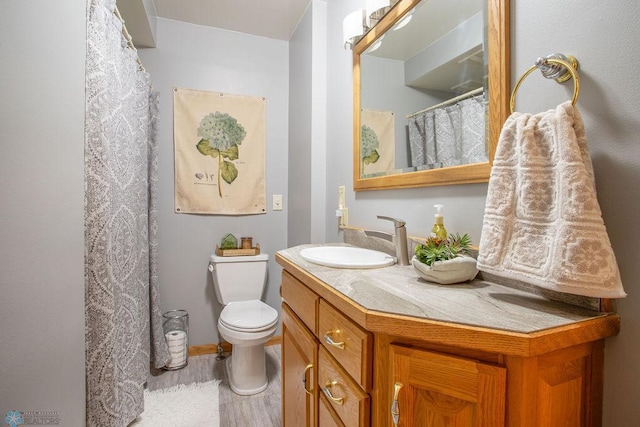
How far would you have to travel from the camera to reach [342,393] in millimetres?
795

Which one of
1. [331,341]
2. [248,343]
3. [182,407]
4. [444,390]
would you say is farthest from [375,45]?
[182,407]

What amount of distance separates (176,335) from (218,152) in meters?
1.37

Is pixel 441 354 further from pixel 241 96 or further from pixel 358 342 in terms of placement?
pixel 241 96

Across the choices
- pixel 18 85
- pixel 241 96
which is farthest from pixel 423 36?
pixel 241 96

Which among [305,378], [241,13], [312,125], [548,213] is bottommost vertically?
[305,378]

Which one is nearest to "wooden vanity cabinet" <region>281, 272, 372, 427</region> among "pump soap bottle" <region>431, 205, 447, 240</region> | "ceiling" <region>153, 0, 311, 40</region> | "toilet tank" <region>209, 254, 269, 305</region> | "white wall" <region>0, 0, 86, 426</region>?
"pump soap bottle" <region>431, 205, 447, 240</region>

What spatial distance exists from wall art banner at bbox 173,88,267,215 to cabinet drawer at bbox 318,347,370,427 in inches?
68.1

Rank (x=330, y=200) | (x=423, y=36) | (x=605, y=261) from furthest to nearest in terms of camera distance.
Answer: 1. (x=330, y=200)
2. (x=423, y=36)
3. (x=605, y=261)

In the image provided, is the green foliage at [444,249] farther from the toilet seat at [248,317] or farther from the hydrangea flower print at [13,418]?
the hydrangea flower print at [13,418]

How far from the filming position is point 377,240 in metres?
1.44

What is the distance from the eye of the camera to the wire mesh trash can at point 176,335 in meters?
2.16

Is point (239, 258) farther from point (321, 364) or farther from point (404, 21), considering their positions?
point (404, 21)

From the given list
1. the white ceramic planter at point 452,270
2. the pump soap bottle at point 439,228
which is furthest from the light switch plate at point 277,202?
the white ceramic planter at point 452,270

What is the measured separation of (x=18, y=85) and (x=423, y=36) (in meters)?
1.43
